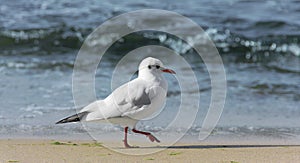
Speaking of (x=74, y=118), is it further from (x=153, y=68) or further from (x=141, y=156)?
(x=153, y=68)

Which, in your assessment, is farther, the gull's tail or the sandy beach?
the gull's tail

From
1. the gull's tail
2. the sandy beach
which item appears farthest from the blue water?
the gull's tail

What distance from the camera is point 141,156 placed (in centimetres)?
471

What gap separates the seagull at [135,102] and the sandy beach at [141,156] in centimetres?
25

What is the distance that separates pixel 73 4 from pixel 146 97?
8.65 m

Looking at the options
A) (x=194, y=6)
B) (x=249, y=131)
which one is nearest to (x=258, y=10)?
(x=194, y=6)

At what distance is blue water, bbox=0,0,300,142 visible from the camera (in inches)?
248

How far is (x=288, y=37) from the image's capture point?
11.3 m

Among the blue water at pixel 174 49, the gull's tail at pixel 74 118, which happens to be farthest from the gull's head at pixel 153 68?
the blue water at pixel 174 49

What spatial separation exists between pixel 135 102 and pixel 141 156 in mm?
441

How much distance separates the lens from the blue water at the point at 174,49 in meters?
6.30

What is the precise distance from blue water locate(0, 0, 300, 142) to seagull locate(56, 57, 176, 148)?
2.56 feet

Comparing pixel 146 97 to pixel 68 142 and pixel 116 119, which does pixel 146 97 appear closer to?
pixel 116 119

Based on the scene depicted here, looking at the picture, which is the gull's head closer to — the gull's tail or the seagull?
the seagull
